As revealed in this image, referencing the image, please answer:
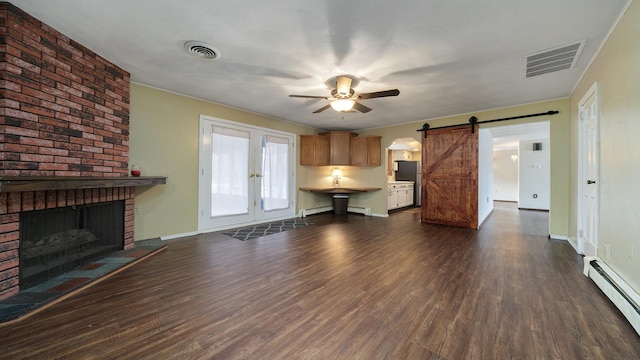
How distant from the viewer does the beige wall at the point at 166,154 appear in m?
3.75

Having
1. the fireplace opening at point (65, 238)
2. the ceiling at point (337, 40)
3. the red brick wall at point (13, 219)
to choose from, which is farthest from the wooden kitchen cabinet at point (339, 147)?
the red brick wall at point (13, 219)

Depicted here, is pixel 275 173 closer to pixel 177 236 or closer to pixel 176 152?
pixel 176 152

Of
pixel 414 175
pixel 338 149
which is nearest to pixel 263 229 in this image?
pixel 338 149

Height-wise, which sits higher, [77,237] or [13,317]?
[77,237]

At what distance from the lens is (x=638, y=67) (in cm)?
184

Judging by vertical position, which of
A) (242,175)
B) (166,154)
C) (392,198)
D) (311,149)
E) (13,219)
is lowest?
(392,198)

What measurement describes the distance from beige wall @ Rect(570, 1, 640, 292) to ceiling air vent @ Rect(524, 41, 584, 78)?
221 millimetres

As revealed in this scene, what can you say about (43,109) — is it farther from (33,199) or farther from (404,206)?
(404,206)

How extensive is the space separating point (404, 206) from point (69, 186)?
7881mm

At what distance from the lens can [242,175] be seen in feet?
16.7

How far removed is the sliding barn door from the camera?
5.07m

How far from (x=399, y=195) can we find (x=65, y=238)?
24.1 ft

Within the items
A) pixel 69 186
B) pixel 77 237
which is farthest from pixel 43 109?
pixel 77 237

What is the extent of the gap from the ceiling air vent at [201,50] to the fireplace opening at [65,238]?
2165 mm
